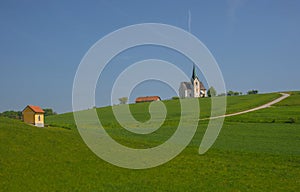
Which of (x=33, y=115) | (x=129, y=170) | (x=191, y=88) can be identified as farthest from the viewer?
(x=191, y=88)

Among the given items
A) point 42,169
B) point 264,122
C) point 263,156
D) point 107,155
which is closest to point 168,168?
point 107,155

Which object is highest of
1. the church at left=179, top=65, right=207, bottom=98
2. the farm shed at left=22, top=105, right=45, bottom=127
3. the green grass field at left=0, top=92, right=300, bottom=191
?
the church at left=179, top=65, right=207, bottom=98

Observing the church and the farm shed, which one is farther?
the church

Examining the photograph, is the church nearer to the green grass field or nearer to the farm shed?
the farm shed

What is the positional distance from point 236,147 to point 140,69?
12.1 meters

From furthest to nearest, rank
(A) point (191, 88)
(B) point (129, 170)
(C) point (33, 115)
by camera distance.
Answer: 1. (A) point (191, 88)
2. (C) point (33, 115)
3. (B) point (129, 170)

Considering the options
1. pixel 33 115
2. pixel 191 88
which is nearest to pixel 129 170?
pixel 33 115

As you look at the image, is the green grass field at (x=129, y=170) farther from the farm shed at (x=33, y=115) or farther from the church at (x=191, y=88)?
the church at (x=191, y=88)

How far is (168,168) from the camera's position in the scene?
20.7m

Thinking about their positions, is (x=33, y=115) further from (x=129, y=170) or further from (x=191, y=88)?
(x=191, y=88)

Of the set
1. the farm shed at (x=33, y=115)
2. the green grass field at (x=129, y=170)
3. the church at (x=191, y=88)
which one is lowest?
the green grass field at (x=129, y=170)

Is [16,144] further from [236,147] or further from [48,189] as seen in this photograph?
[236,147]

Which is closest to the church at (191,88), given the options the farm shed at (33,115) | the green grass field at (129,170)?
the farm shed at (33,115)

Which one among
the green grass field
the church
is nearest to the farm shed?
the green grass field
